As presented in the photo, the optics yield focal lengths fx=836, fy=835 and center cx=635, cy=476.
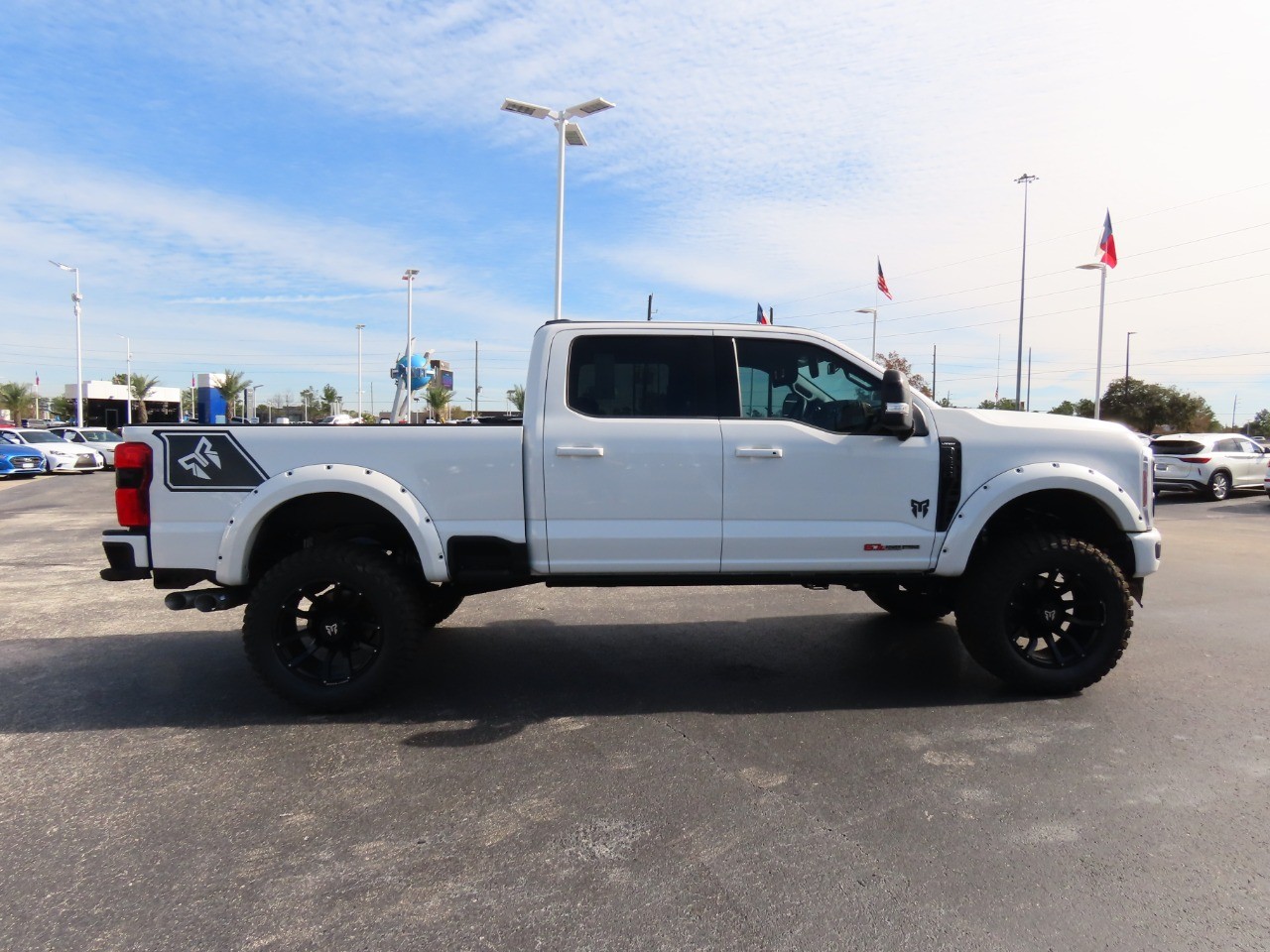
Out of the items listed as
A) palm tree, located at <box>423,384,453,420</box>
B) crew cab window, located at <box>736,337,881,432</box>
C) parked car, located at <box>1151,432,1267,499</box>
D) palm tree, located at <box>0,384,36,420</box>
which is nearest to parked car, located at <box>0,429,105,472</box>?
crew cab window, located at <box>736,337,881,432</box>

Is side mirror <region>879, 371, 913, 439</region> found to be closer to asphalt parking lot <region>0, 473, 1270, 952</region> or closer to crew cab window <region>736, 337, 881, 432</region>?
crew cab window <region>736, 337, 881, 432</region>

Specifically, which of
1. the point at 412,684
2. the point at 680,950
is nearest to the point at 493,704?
the point at 412,684

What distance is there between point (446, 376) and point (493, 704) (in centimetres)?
4449

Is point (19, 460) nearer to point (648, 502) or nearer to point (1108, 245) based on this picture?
point (648, 502)

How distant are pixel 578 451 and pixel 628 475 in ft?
0.96

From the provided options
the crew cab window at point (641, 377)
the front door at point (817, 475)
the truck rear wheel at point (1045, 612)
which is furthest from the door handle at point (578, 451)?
the truck rear wheel at point (1045, 612)

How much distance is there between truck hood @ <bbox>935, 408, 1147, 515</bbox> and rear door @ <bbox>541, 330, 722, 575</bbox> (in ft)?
4.63

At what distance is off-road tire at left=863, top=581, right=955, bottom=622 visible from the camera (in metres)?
5.70

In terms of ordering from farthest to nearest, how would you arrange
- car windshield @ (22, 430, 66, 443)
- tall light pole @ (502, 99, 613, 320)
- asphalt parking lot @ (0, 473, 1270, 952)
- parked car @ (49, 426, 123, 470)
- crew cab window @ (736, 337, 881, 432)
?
parked car @ (49, 426, 123, 470)
car windshield @ (22, 430, 66, 443)
tall light pole @ (502, 99, 613, 320)
crew cab window @ (736, 337, 881, 432)
asphalt parking lot @ (0, 473, 1270, 952)

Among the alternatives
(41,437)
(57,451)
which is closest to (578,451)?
(57,451)

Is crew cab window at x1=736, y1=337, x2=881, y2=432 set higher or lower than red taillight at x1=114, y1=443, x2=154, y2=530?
higher

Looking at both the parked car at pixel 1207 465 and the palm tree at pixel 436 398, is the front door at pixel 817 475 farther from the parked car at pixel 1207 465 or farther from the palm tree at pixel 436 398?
the palm tree at pixel 436 398

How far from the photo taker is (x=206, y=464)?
4.33 m

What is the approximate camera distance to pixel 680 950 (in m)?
2.49
